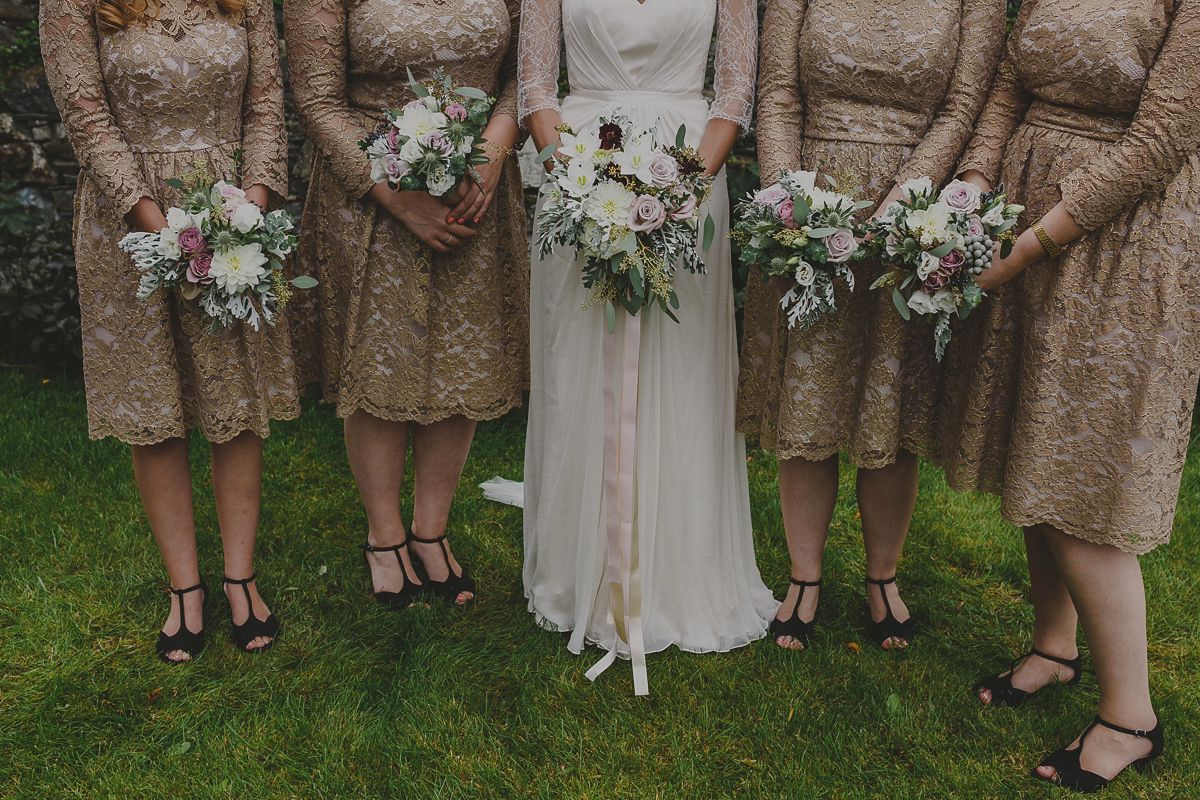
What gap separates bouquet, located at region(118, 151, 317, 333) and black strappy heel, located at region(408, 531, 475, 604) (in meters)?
1.25

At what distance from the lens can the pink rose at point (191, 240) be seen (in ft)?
8.75

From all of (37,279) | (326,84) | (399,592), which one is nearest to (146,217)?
(326,84)

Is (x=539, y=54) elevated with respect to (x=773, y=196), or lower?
elevated

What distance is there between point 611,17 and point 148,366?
1.81 metres

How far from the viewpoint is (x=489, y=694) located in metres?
3.05

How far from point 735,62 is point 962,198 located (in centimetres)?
90

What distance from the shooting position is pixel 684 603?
3291mm

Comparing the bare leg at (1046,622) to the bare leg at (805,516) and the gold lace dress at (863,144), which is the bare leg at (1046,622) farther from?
the bare leg at (805,516)

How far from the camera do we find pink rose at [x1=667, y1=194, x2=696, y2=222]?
2678 millimetres

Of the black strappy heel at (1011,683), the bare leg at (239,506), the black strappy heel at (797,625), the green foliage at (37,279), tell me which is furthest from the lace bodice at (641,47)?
the green foliage at (37,279)

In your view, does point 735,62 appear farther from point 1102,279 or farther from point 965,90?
point 1102,279

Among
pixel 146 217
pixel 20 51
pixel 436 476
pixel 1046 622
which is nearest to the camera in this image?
pixel 146 217

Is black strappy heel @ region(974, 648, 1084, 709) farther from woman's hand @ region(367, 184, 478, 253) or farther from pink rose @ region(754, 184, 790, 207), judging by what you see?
woman's hand @ region(367, 184, 478, 253)

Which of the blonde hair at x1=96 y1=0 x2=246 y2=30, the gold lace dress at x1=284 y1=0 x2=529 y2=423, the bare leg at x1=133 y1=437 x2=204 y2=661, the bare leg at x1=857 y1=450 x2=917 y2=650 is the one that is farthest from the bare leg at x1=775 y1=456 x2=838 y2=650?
the blonde hair at x1=96 y1=0 x2=246 y2=30
